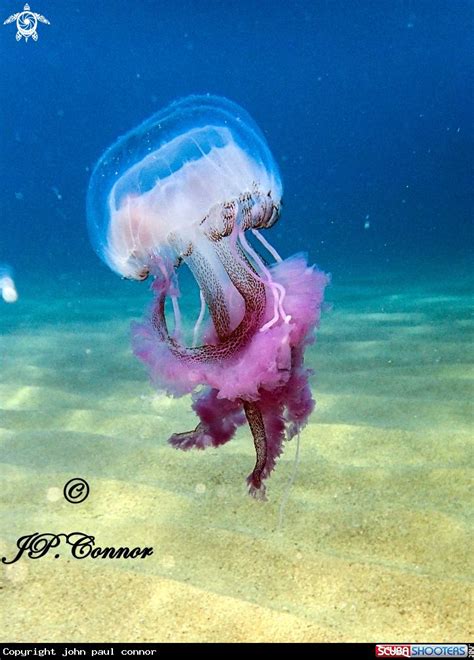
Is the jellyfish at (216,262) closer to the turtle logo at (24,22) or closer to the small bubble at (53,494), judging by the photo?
the small bubble at (53,494)

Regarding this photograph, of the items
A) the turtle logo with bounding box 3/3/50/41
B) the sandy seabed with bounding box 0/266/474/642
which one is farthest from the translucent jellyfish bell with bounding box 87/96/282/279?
the turtle logo with bounding box 3/3/50/41

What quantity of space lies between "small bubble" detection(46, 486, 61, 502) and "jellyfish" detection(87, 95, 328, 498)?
28.8 inches

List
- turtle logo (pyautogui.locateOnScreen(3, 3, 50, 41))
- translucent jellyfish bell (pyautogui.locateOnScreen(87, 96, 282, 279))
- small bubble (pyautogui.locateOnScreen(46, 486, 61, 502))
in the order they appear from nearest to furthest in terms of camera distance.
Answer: translucent jellyfish bell (pyautogui.locateOnScreen(87, 96, 282, 279)) → small bubble (pyautogui.locateOnScreen(46, 486, 61, 502)) → turtle logo (pyautogui.locateOnScreen(3, 3, 50, 41))

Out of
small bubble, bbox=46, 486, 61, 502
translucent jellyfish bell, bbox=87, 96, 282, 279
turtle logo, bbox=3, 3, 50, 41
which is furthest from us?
turtle logo, bbox=3, 3, 50, 41

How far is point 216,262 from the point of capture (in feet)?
7.38

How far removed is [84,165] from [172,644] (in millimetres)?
91383

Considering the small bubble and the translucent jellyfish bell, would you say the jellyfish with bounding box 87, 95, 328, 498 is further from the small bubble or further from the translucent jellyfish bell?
the small bubble

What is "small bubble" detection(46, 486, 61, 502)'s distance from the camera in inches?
96.7

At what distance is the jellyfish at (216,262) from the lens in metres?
1.98

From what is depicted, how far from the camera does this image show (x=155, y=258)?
2.14 metres
